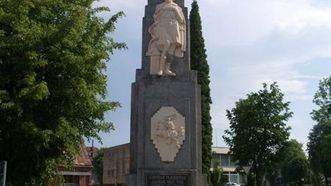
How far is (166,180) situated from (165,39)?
4.13 m

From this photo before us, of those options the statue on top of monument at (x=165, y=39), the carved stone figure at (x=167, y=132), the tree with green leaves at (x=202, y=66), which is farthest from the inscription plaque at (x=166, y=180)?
the tree with green leaves at (x=202, y=66)

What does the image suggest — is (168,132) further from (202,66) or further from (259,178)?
(259,178)

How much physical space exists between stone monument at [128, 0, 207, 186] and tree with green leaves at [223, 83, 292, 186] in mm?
25996

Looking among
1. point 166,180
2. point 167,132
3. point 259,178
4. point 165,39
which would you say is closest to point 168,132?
point 167,132

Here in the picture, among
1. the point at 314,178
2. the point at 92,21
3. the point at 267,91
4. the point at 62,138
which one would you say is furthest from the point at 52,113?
the point at 314,178

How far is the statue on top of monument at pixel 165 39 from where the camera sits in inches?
573

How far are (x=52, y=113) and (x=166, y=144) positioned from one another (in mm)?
4516

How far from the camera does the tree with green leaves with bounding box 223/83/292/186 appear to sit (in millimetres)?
39469

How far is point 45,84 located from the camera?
46.9ft

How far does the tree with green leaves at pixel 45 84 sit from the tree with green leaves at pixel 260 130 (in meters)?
23.8

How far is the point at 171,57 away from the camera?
48.3ft

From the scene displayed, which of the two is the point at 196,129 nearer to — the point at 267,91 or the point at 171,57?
the point at 171,57

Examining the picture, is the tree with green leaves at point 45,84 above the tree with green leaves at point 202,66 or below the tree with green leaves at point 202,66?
below

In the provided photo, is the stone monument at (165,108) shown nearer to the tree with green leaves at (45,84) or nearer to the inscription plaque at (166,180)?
the inscription plaque at (166,180)
